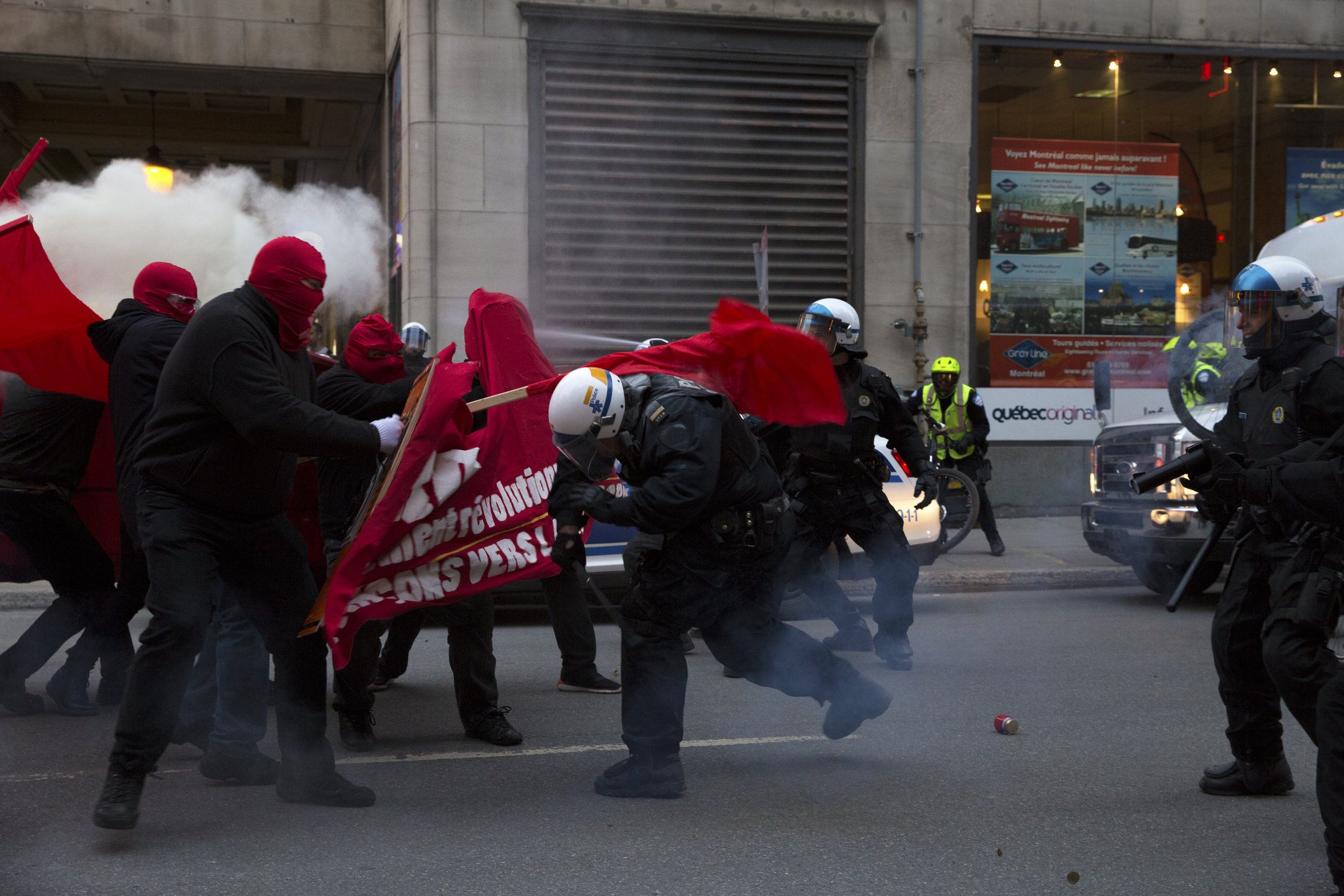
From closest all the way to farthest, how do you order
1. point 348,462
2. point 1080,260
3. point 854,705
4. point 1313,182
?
point 854,705 < point 348,462 < point 1080,260 < point 1313,182

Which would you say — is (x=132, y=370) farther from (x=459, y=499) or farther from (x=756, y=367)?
(x=756, y=367)

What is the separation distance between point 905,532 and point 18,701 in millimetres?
5188

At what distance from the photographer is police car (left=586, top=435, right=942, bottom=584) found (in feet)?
26.6

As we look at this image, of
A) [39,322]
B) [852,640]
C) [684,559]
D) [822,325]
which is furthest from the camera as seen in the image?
[852,640]

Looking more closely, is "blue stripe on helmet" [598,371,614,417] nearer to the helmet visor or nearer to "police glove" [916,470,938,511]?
the helmet visor

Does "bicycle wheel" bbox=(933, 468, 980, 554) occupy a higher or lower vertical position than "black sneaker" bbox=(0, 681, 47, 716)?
higher

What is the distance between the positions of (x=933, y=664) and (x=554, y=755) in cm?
263

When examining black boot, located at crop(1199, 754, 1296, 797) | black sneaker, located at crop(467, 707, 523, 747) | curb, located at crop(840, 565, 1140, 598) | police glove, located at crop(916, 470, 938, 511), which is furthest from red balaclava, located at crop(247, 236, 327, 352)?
curb, located at crop(840, 565, 1140, 598)

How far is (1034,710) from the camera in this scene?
5.89 meters

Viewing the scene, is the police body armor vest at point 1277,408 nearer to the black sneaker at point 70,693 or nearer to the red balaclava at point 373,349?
the red balaclava at point 373,349

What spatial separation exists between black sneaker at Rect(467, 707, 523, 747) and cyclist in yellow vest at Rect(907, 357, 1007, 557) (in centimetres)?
657

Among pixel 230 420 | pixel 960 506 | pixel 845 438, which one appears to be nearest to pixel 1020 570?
pixel 960 506

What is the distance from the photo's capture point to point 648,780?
14.9 feet

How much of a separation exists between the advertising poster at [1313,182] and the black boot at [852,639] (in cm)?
1032
